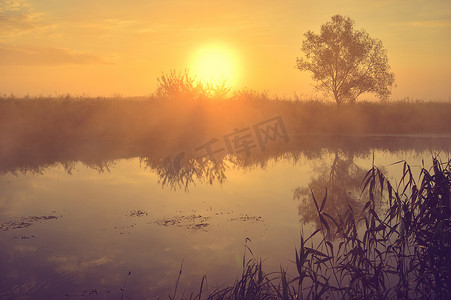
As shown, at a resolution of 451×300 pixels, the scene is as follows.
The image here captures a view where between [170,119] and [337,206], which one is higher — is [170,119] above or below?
above

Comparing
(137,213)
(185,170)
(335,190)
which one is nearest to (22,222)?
(137,213)

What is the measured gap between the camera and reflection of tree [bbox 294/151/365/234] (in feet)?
34.6

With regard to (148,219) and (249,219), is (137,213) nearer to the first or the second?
(148,219)

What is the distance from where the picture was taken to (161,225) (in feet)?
32.3

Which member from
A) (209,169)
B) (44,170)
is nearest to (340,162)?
(209,169)

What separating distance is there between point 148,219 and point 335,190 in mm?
5671

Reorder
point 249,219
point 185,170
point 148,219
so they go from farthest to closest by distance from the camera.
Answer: point 185,170 → point 148,219 → point 249,219

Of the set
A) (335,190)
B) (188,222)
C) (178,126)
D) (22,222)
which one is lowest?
(335,190)

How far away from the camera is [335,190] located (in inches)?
518

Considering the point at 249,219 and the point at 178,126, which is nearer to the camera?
the point at 249,219

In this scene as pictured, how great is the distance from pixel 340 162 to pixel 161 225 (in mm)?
10460

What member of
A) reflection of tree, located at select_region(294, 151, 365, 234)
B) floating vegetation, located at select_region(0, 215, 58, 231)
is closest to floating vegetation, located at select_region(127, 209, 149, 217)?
floating vegetation, located at select_region(0, 215, 58, 231)

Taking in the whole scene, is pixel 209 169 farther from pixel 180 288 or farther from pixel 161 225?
pixel 180 288

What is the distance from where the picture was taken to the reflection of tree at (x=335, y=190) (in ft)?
34.6
